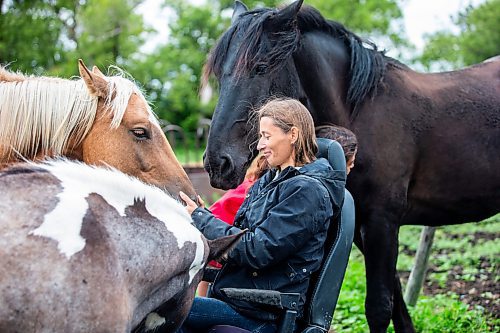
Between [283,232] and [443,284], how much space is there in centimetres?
456

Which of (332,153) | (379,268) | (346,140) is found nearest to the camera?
(332,153)

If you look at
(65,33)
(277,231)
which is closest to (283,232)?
(277,231)

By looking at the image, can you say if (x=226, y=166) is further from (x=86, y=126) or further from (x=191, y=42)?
(x=191, y=42)

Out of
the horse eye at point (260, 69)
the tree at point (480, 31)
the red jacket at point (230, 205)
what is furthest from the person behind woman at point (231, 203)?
the tree at point (480, 31)

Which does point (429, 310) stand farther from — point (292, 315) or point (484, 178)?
point (292, 315)

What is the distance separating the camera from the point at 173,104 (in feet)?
99.8

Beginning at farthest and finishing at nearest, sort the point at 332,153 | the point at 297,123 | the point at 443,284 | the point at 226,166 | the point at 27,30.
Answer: the point at 27,30
the point at 443,284
the point at 226,166
the point at 332,153
the point at 297,123

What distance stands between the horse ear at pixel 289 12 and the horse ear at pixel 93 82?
4.39 ft

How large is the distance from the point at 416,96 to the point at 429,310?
6.35ft

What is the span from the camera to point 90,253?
1.79 meters

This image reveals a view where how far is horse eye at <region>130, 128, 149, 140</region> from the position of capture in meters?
3.10

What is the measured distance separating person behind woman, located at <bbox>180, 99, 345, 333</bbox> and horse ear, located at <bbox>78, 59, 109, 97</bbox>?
778mm

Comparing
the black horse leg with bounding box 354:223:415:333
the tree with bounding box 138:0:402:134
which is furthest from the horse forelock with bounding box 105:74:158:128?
the tree with bounding box 138:0:402:134

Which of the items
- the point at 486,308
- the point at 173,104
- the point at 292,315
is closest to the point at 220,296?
the point at 292,315
